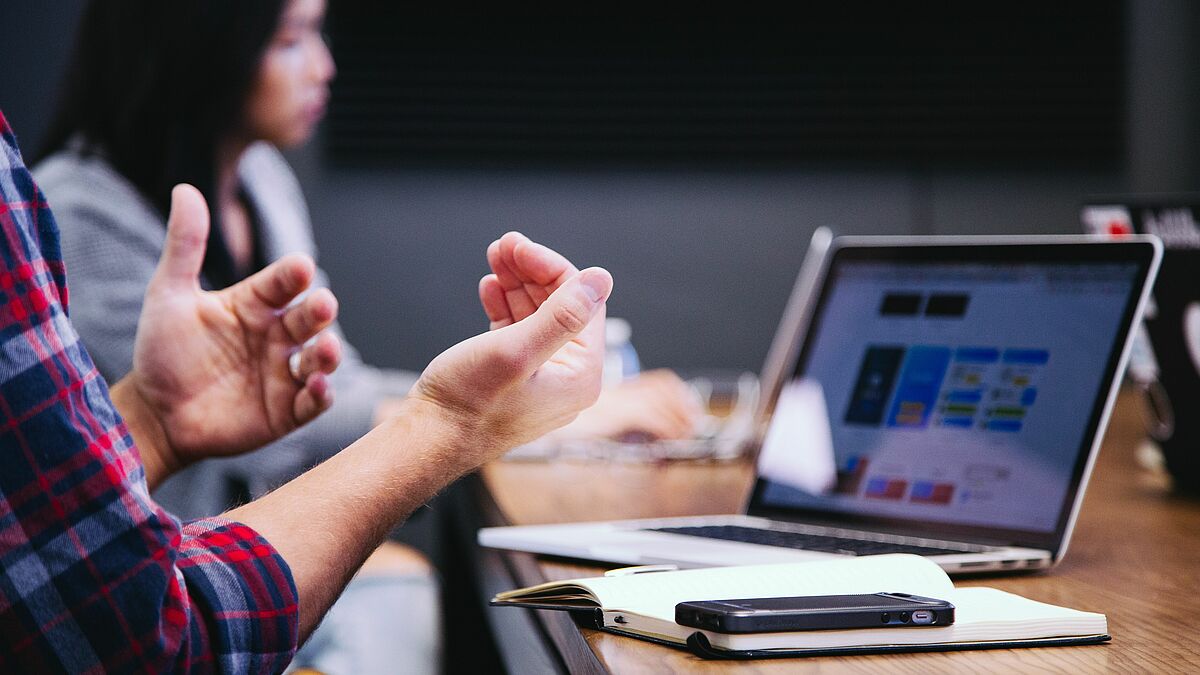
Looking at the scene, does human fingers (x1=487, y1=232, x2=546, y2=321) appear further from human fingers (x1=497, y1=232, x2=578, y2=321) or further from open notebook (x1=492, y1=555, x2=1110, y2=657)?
open notebook (x1=492, y1=555, x2=1110, y2=657)

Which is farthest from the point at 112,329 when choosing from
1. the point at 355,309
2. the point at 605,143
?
the point at 605,143

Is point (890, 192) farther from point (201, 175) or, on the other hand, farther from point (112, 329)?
point (112, 329)

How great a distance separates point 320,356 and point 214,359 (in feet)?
0.44

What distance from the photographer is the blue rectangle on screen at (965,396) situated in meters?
1.14

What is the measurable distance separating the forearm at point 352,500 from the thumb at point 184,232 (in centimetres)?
44

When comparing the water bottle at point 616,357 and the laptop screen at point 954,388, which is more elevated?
the laptop screen at point 954,388

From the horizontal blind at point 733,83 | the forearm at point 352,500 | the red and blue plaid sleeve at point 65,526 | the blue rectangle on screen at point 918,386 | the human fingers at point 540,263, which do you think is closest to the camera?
the red and blue plaid sleeve at point 65,526

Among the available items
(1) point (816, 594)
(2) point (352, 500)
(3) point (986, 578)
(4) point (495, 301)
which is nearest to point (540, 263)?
(4) point (495, 301)

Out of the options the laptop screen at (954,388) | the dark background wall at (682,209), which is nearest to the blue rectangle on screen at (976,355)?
the laptop screen at (954,388)

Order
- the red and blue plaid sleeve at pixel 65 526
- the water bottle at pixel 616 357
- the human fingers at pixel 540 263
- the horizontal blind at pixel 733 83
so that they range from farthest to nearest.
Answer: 1. the horizontal blind at pixel 733 83
2. the water bottle at pixel 616 357
3. the human fingers at pixel 540 263
4. the red and blue plaid sleeve at pixel 65 526

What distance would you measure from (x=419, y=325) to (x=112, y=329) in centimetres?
155

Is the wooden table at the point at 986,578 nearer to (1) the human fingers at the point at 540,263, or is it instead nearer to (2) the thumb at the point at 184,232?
(1) the human fingers at the point at 540,263

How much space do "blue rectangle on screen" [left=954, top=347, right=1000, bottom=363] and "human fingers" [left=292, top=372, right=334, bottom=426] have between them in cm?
63

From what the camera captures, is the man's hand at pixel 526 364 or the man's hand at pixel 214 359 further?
the man's hand at pixel 214 359
